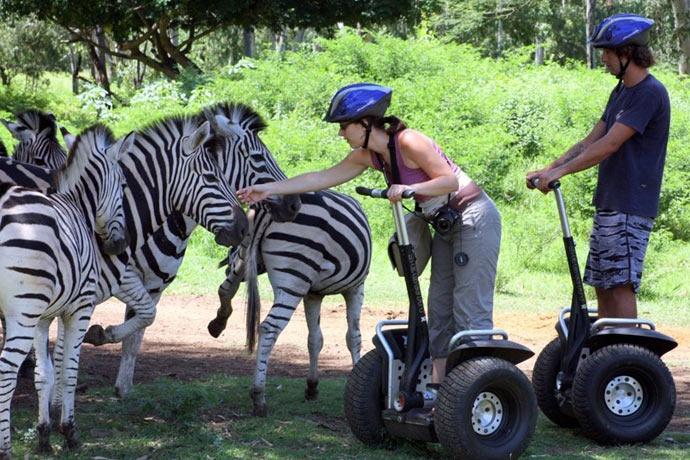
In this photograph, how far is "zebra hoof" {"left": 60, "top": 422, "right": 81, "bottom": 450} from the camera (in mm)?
5676

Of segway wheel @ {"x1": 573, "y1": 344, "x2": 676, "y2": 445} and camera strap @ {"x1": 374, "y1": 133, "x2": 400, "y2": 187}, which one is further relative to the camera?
segway wheel @ {"x1": 573, "y1": 344, "x2": 676, "y2": 445}

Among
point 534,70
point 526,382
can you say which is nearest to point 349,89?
point 526,382

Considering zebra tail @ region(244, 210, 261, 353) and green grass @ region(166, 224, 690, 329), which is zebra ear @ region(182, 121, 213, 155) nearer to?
zebra tail @ region(244, 210, 261, 353)

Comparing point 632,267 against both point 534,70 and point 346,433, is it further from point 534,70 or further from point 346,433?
point 534,70

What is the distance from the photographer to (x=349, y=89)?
559cm

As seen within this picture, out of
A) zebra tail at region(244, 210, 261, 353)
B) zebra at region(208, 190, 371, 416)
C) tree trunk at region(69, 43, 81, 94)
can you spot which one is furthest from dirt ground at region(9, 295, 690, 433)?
tree trunk at region(69, 43, 81, 94)

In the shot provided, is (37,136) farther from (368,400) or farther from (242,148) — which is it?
(368,400)

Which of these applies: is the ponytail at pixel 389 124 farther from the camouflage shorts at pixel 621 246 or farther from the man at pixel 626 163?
the camouflage shorts at pixel 621 246

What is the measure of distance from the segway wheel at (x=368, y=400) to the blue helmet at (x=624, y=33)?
2.36m

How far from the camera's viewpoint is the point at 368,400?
5785 mm

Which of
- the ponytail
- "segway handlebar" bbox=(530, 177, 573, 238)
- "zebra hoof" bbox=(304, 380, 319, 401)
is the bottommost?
"zebra hoof" bbox=(304, 380, 319, 401)

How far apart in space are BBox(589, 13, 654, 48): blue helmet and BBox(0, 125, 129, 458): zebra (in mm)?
3106

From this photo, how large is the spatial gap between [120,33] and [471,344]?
77.7 ft

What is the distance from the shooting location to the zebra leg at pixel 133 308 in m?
6.79
